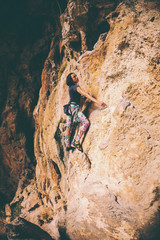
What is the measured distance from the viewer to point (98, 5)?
4699mm

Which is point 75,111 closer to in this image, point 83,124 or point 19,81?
point 83,124

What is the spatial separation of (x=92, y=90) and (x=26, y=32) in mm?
9907

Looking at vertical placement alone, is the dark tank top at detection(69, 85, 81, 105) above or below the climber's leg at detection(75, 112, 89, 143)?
above

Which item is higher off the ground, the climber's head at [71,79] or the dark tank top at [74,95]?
the climber's head at [71,79]

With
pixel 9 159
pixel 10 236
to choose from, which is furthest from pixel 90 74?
pixel 9 159

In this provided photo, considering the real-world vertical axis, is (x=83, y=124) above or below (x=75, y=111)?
below

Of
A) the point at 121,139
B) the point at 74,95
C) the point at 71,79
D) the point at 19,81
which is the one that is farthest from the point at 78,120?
the point at 19,81

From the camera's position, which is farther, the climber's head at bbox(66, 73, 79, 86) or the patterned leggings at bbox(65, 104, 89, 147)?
the climber's head at bbox(66, 73, 79, 86)

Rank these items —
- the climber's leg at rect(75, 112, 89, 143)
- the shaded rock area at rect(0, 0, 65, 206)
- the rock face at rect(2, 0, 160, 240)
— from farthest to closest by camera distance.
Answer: the shaded rock area at rect(0, 0, 65, 206)
the climber's leg at rect(75, 112, 89, 143)
the rock face at rect(2, 0, 160, 240)

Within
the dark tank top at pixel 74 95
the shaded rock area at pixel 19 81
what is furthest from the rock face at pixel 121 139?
the shaded rock area at pixel 19 81

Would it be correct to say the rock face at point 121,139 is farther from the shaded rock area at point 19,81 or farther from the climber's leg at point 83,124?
the shaded rock area at point 19,81

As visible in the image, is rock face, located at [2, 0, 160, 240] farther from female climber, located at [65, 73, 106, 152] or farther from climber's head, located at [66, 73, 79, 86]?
climber's head, located at [66, 73, 79, 86]

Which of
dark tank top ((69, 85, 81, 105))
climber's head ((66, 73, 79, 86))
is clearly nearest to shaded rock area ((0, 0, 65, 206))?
climber's head ((66, 73, 79, 86))

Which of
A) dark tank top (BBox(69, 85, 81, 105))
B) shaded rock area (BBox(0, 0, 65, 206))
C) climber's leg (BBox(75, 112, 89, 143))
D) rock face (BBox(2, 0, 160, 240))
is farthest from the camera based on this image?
shaded rock area (BBox(0, 0, 65, 206))
